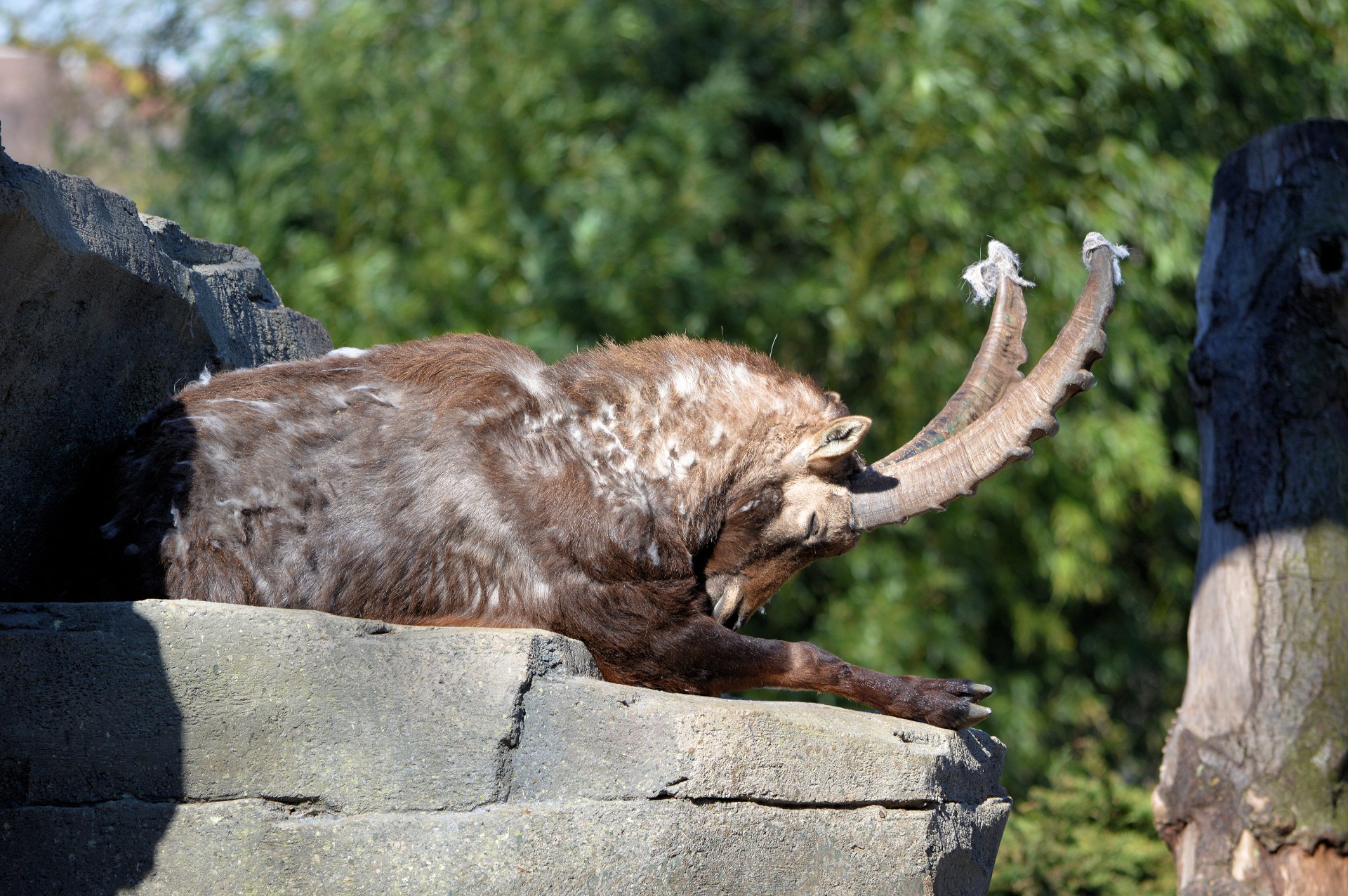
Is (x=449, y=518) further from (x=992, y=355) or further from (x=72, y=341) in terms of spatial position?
(x=992, y=355)

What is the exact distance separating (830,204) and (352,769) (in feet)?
19.9

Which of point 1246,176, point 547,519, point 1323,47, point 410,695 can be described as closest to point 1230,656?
point 1246,176

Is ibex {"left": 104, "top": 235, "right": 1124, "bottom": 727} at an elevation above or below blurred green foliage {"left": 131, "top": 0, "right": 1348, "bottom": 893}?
below

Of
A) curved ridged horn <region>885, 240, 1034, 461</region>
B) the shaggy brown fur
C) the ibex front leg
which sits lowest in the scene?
the ibex front leg

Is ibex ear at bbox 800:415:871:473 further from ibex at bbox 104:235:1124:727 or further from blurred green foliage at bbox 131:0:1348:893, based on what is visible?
blurred green foliage at bbox 131:0:1348:893

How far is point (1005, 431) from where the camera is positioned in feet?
11.3

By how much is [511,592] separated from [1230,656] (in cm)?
312

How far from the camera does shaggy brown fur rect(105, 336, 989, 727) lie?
3209 mm

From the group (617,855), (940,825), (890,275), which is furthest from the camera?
(890,275)

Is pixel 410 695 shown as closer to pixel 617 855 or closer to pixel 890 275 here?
pixel 617 855

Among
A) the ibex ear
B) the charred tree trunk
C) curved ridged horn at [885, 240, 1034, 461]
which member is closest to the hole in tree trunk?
the charred tree trunk

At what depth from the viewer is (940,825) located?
3.02m

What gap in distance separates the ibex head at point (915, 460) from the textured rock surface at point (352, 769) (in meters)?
0.84

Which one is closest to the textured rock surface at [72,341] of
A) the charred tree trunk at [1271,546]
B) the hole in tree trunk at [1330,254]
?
the charred tree trunk at [1271,546]
